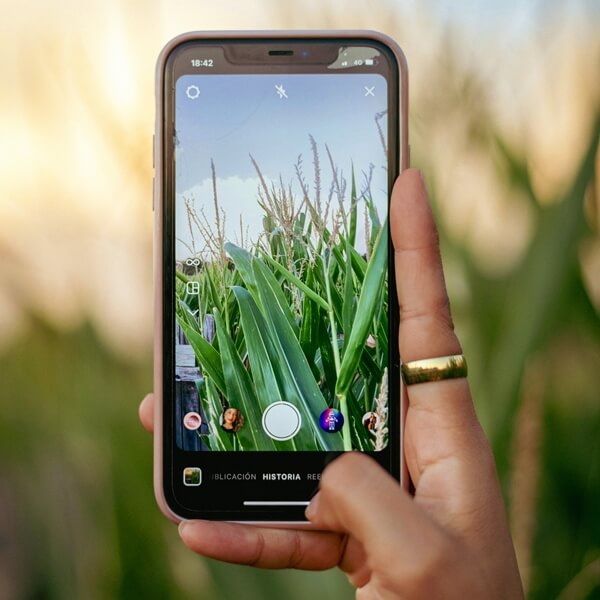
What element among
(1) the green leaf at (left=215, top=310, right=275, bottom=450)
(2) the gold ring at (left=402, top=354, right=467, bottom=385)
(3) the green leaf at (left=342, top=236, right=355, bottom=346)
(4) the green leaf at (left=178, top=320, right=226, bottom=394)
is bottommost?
(1) the green leaf at (left=215, top=310, right=275, bottom=450)

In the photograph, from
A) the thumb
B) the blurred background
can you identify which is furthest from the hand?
the blurred background

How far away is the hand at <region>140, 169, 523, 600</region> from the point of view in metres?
0.35

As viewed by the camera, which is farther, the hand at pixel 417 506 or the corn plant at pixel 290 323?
the corn plant at pixel 290 323

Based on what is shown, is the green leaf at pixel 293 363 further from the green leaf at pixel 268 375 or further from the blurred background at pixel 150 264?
the blurred background at pixel 150 264

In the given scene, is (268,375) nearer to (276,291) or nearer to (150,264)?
(276,291)

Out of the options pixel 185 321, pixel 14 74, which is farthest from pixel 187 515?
pixel 14 74

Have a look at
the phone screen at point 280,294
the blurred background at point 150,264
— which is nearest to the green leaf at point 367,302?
the phone screen at point 280,294

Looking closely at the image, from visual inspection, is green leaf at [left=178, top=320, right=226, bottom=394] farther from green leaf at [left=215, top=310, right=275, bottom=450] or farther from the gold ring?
→ the gold ring

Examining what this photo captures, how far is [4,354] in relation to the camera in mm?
631

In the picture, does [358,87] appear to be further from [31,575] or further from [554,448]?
[31,575]

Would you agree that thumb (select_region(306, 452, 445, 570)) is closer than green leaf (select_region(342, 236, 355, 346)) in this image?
Yes

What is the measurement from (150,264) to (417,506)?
1.06 feet

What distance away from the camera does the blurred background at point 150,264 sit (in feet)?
1.90

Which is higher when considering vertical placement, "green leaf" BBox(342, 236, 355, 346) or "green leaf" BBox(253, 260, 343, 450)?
"green leaf" BBox(342, 236, 355, 346)
